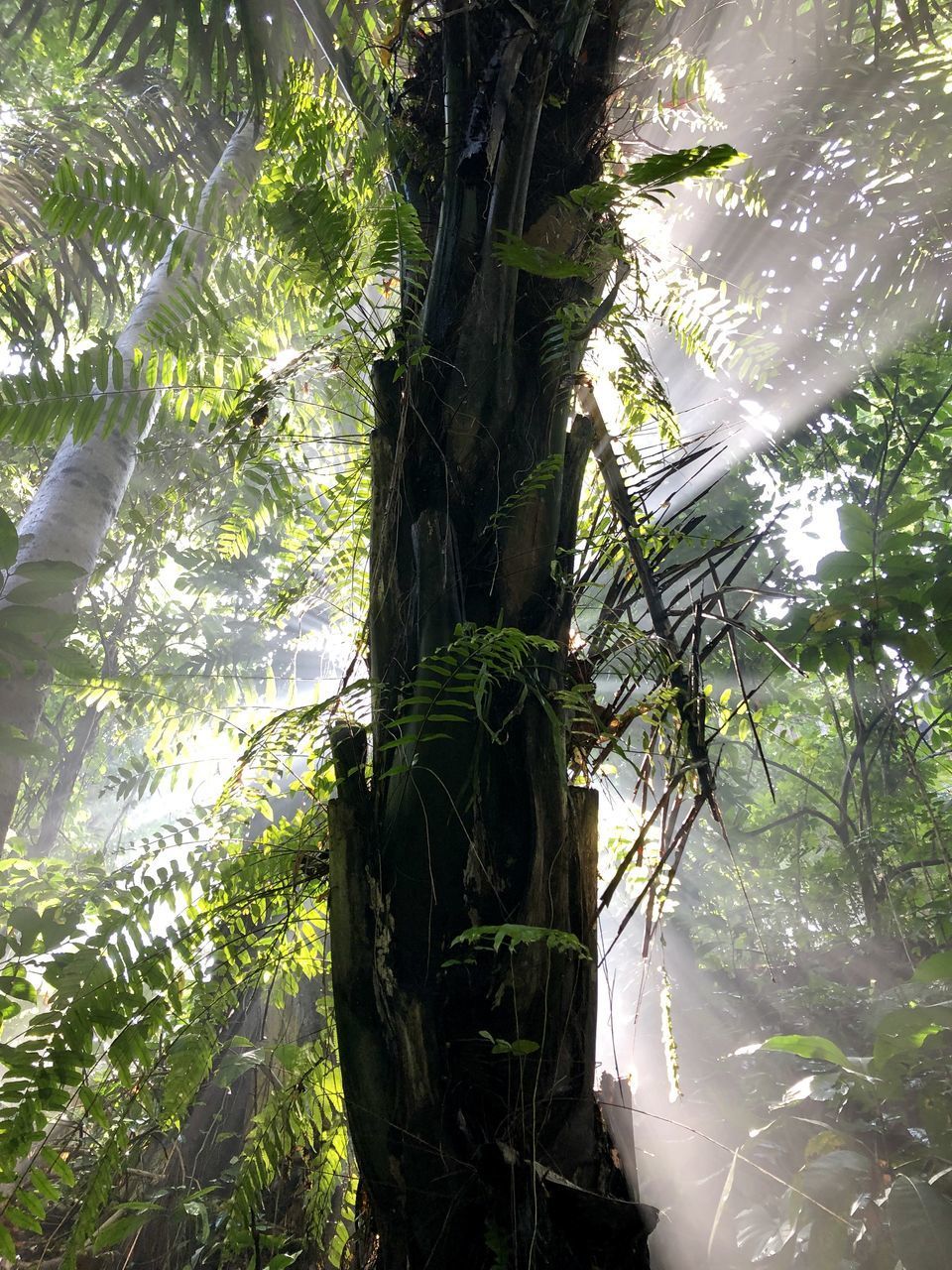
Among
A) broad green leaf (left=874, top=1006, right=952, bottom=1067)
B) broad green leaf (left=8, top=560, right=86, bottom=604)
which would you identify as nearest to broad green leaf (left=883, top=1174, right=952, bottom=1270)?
broad green leaf (left=874, top=1006, right=952, bottom=1067)

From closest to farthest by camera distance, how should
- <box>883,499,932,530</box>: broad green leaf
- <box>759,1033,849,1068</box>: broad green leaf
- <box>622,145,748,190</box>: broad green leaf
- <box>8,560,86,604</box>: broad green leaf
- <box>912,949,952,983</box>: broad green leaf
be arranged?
<box>622,145,748,190</box>: broad green leaf < <box>8,560,86,604</box>: broad green leaf < <box>912,949,952,983</box>: broad green leaf < <box>759,1033,849,1068</box>: broad green leaf < <box>883,499,932,530</box>: broad green leaf

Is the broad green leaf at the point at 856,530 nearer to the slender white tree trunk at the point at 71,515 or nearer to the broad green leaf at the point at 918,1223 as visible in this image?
the broad green leaf at the point at 918,1223

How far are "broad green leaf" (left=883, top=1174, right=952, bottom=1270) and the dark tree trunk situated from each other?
6.85 feet

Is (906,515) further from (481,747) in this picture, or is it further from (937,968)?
(481,747)

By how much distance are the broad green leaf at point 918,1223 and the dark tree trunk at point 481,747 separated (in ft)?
6.85

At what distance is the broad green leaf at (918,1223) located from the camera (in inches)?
87.4

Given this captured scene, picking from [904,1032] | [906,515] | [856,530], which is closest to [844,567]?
[856,530]

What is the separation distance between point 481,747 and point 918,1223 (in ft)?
8.18

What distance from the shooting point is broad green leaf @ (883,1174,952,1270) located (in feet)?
7.29

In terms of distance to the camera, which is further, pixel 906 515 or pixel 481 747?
pixel 906 515

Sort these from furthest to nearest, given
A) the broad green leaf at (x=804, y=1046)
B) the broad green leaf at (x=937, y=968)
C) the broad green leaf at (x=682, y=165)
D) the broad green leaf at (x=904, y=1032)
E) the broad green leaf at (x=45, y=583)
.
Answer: the broad green leaf at (x=904, y=1032) < the broad green leaf at (x=804, y=1046) < the broad green leaf at (x=937, y=968) < the broad green leaf at (x=45, y=583) < the broad green leaf at (x=682, y=165)

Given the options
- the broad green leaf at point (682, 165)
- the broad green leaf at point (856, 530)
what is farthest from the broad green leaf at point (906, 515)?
the broad green leaf at point (682, 165)

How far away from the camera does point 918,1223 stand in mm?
2318

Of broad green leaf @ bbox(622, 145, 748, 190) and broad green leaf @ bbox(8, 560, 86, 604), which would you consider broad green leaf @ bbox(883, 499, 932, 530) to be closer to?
broad green leaf @ bbox(622, 145, 748, 190)
